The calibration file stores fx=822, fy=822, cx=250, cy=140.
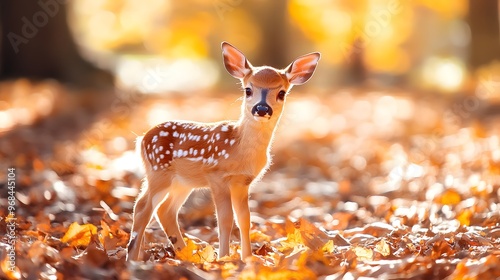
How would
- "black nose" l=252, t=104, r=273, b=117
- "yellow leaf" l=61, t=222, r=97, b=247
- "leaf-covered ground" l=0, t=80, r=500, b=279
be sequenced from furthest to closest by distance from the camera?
"yellow leaf" l=61, t=222, r=97, b=247
"black nose" l=252, t=104, r=273, b=117
"leaf-covered ground" l=0, t=80, r=500, b=279

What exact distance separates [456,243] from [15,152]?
663cm

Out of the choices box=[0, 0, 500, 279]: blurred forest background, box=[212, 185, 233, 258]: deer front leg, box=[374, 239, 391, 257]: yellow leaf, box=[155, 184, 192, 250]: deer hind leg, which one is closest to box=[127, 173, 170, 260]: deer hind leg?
box=[0, 0, 500, 279]: blurred forest background

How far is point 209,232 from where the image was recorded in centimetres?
659

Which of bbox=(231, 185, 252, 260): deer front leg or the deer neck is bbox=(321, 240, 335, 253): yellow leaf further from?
the deer neck

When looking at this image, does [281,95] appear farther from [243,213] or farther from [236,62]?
[243,213]

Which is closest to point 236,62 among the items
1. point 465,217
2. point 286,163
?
point 465,217

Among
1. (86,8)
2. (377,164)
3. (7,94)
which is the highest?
(86,8)

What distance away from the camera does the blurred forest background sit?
4.96 meters

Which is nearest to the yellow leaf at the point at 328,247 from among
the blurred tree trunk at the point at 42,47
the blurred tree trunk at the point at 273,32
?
the blurred tree trunk at the point at 42,47

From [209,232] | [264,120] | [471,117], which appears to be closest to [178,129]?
[264,120]

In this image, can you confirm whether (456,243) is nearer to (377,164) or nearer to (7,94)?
(377,164)

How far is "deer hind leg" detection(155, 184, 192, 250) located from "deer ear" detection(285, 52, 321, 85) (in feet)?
3.43

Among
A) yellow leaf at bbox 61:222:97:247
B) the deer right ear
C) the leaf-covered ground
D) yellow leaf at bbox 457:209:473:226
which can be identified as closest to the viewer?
the leaf-covered ground

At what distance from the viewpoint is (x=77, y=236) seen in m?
5.63
